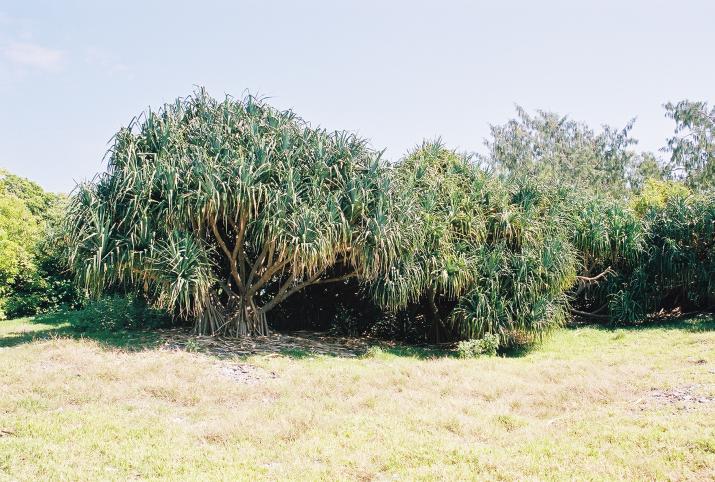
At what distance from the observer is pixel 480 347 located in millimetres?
13070

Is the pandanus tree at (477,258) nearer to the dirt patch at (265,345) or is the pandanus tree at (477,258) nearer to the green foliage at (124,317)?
the dirt patch at (265,345)

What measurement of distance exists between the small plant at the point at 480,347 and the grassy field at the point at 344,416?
4.22ft

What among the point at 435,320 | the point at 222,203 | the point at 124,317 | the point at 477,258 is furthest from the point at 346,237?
the point at 124,317

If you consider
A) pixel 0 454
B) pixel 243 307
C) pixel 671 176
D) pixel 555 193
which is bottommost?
pixel 0 454

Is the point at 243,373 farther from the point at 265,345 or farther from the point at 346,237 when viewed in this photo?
the point at 346,237

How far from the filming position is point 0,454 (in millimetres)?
5531

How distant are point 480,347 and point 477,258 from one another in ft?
6.68

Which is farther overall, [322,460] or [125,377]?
[125,377]

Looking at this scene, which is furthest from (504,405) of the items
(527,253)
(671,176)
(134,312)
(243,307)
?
(671,176)

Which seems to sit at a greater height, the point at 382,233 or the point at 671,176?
the point at 671,176

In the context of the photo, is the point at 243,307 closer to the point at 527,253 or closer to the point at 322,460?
the point at 527,253

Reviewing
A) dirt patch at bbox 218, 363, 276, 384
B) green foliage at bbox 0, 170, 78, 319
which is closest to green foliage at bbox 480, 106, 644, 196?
green foliage at bbox 0, 170, 78, 319

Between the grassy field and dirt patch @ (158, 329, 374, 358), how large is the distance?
1.72 ft

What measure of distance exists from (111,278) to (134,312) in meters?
4.44
